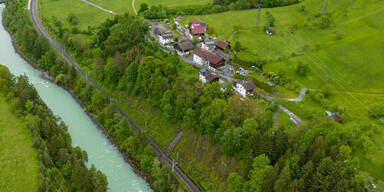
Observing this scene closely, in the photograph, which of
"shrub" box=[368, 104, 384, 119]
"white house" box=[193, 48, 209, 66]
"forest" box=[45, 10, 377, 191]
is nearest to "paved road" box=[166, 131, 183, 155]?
"forest" box=[45, 10, 377, 191]

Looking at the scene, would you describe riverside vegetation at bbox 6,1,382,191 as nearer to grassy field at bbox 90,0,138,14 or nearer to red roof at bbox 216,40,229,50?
red roof at bbox 216,40,229,50

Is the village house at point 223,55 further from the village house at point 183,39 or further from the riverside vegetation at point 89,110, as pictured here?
the riverside vegetation at point 89,110

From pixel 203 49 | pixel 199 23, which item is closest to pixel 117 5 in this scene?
pixel 199 23

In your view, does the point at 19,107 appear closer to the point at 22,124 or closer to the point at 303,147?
the point at 22,124

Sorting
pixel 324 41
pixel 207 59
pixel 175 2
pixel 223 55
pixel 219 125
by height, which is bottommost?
pixel 219 125

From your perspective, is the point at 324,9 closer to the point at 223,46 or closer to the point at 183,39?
the point at 223,46

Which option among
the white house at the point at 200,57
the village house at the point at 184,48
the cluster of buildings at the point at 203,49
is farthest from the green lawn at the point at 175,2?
the white house at the point at 200,57
